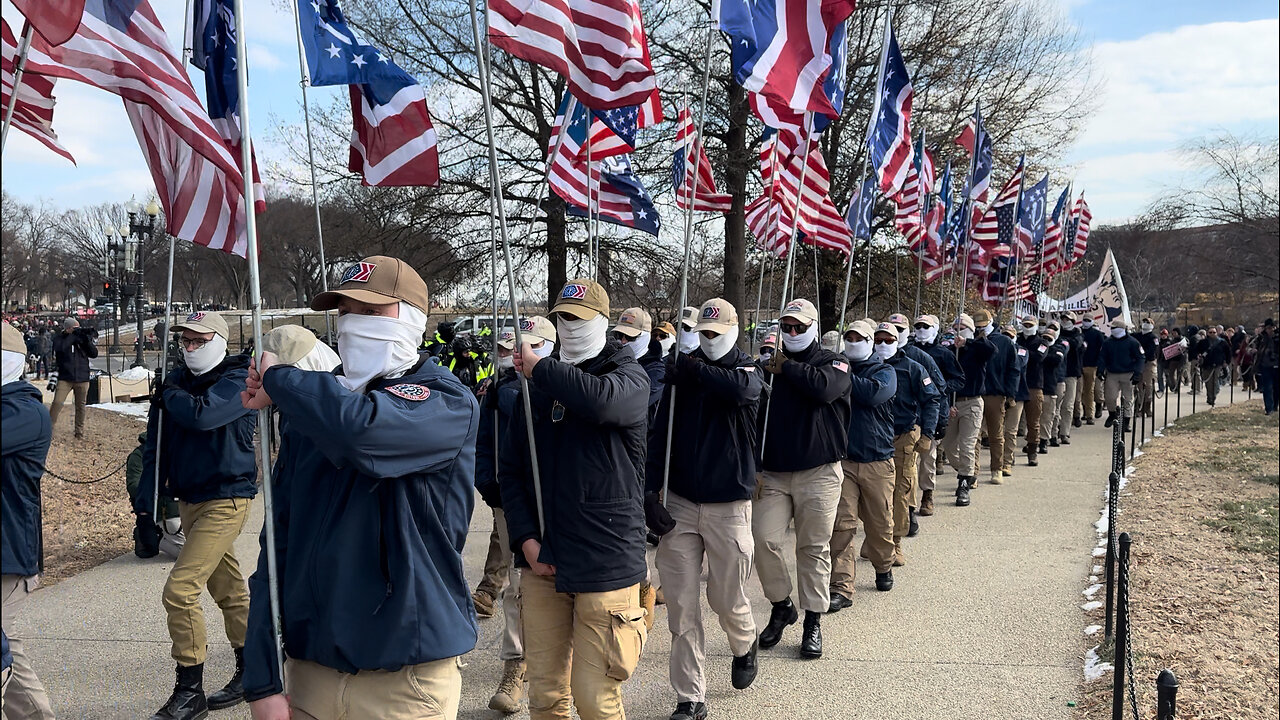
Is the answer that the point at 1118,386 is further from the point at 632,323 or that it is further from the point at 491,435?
the point at 491,435

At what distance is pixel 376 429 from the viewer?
2.62 meters

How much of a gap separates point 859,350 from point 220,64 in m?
5.09

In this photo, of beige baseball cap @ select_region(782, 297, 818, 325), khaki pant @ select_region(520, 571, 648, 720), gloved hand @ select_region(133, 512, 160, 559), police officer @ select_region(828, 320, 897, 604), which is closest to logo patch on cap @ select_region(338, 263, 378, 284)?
khaki pant @ select_region(520, 571, 648, 720)

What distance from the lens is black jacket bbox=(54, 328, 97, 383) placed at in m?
14.7

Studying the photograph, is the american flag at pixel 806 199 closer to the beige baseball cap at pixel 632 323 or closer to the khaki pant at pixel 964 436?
the khaki pant at pixel 964 436

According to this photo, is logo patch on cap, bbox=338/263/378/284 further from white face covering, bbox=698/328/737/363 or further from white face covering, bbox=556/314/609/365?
white face covering, bbox=698/328/737/363

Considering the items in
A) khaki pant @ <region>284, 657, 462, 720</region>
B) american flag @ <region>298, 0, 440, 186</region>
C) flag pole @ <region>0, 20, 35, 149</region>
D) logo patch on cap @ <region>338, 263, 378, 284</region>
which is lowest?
khaki pant @ <region>284, 657, 462, 720</region>

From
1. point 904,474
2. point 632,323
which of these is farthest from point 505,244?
point 904,474

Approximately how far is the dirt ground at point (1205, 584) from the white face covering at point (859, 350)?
2518 mm

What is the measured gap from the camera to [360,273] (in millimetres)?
2920

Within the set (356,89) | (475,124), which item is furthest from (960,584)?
(475,124)

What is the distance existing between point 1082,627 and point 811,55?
4.26 meters

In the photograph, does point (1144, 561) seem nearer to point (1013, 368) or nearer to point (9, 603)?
point (1013, 368)

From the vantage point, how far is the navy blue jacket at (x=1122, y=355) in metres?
17.7
